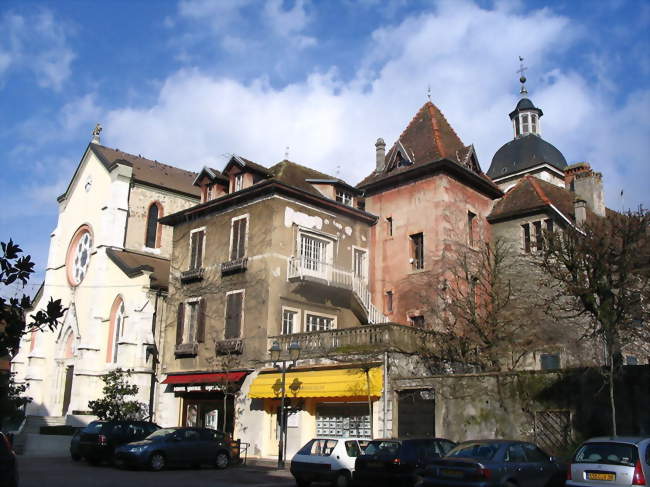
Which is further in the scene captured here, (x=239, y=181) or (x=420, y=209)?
(x=239, y=181)

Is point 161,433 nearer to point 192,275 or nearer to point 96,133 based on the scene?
point 192,275

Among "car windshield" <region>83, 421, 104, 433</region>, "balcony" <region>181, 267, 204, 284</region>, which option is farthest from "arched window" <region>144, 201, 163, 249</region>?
"car windshield" <region>83, 421, 104, 433</region>

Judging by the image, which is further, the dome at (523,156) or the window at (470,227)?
the dome at (523,156)

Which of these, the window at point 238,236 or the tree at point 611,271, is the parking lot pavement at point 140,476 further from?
the window at point 238,236

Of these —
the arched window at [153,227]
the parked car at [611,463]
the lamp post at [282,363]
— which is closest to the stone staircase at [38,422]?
the arched window at [153,227]

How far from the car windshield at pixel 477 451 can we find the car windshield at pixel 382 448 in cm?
239

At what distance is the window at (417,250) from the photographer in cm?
3097

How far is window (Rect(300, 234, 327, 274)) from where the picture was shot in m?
29.2

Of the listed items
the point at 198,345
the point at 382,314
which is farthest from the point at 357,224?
the point at 198,345

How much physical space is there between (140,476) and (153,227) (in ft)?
82.7

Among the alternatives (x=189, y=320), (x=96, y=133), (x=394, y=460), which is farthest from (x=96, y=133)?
(x=394, y=460)

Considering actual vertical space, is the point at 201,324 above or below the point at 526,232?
below

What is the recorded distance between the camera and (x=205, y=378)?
29.1m

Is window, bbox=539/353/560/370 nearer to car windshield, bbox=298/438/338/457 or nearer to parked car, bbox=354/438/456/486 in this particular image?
parked car, bbox=354/438/456/486
